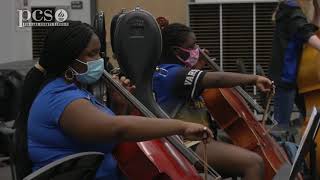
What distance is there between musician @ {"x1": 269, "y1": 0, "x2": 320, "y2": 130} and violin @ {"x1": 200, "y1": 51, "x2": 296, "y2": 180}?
922 millimetres

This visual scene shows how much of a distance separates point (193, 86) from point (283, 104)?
2.22 metres

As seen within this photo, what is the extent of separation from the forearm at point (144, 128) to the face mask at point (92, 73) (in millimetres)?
391

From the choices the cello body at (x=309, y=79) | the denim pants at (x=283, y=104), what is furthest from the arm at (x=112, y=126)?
the denim pants at (x=283, y=104)

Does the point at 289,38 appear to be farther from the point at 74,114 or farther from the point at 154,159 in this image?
the point at 74,114

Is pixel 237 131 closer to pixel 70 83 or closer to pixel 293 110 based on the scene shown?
pixel 70 83

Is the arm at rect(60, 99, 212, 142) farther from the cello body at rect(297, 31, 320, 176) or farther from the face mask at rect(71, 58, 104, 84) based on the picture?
the cello body at rect(297, 31, 320, 176)

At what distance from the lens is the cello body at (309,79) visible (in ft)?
16.3

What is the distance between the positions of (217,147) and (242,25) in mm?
5243

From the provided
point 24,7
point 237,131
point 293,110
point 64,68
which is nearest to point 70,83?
point 64,68

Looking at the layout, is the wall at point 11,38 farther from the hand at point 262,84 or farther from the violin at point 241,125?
the hand at point 262,84

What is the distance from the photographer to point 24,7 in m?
8.66

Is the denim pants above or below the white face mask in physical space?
below

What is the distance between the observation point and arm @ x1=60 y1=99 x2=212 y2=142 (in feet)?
9.38

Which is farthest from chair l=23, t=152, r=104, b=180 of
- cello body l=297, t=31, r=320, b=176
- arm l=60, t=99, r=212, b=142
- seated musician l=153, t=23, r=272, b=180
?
cello body l=297, t=31, r=320, b=176
